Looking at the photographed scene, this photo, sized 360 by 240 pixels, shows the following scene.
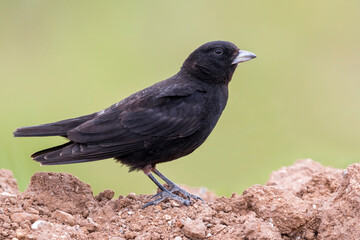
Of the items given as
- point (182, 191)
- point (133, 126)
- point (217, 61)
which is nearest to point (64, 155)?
point (133, 126)

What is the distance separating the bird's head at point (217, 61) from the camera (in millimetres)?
6492

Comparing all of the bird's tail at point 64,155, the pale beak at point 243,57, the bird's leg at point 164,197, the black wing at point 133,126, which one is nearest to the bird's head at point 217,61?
the pale beak at point 243,57

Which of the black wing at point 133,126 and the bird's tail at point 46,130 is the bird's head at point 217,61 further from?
the bird's tail at point 46,130

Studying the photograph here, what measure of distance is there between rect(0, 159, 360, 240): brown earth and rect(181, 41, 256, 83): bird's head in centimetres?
155

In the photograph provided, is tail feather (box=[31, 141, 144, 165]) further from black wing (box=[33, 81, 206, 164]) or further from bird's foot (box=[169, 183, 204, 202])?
bird's foot (box=[169, 183, 204, 202])

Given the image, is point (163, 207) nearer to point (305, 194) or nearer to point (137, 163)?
point (137, 163)

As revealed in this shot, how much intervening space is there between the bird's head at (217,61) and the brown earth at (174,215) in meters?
1.55

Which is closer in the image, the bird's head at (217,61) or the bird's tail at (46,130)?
the bird's tail at (46,130)

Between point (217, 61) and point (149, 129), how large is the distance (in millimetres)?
1186

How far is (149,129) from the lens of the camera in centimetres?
600

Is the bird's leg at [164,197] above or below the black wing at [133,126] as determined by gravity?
below

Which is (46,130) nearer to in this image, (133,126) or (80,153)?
(80,153)

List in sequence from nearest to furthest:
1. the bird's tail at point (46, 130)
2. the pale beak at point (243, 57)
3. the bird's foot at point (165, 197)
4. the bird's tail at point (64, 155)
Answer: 1. the bird's foot at point (165, 197)
2. the bird's tail at point (64, 155)
3. the bird's tail at point (46, 130)
4. the pale beak at point (243, 57)

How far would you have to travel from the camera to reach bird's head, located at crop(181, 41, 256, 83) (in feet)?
21.3
